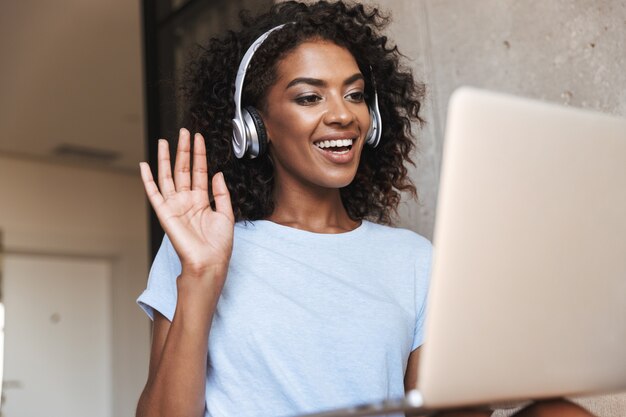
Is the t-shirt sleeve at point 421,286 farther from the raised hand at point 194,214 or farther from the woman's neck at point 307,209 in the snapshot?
the raised hand at point 194,214

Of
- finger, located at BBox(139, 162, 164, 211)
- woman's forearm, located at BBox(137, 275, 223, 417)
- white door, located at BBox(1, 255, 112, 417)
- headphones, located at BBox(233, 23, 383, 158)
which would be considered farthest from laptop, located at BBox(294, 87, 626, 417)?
white door, located at BBox(1, 255, 112, 417)

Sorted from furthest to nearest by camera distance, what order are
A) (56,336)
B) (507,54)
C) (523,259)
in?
(56,336) < (507,54) < (523,259)

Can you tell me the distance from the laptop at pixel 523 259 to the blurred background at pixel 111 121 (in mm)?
599

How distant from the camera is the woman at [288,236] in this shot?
4.16 feet

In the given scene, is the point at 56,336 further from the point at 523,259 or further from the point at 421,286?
the point at 523,259

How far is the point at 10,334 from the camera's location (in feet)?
19.4

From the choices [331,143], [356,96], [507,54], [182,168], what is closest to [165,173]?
[182,168]

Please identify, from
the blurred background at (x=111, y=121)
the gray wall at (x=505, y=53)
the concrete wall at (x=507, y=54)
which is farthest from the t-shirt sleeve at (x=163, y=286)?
the gray wall at (x=505, y=53)

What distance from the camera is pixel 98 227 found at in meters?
6.52

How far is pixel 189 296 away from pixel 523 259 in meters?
0.55

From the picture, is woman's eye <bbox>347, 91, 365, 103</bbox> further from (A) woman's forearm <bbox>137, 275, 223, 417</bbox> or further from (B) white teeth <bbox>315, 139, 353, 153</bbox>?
(A) woman's forearm <bbox>137, 275, 223, 417</bbox>

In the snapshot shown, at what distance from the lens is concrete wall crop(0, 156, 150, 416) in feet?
19.9

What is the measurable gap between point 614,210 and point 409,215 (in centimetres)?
113

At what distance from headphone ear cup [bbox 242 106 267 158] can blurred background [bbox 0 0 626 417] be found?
15.4 inches
